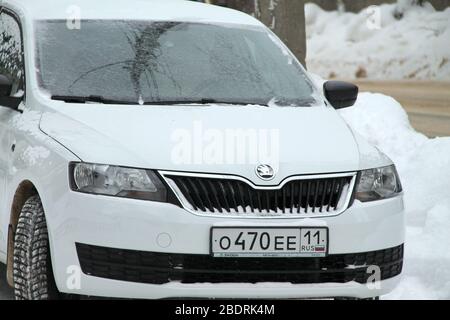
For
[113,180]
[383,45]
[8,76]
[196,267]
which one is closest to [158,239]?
[196,267]

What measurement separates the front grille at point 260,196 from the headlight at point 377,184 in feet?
0.38

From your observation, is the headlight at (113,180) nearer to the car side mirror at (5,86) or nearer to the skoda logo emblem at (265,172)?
the skoda logo emblem at (265,172)

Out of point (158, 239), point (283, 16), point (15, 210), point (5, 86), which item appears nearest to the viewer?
point (158, 239)

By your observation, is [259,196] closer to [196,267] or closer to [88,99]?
[196,267]

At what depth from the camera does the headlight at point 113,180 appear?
6070mm

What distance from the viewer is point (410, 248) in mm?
8680

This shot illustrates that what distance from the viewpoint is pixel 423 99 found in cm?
1972

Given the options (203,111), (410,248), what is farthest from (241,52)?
(410,248)

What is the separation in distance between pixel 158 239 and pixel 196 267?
0.66 feet

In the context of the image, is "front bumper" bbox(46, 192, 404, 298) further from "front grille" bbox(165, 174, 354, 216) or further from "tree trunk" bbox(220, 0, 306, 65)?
"tree trunk" bbox(220, 0, 306, 65)

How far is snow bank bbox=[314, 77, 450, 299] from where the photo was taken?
7.96 meters

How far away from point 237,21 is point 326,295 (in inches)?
91.8

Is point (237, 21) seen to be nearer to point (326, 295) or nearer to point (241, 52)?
point (241, 52)

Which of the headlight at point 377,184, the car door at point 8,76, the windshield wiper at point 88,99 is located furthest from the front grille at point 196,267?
the windshield wiper at point 88,99
